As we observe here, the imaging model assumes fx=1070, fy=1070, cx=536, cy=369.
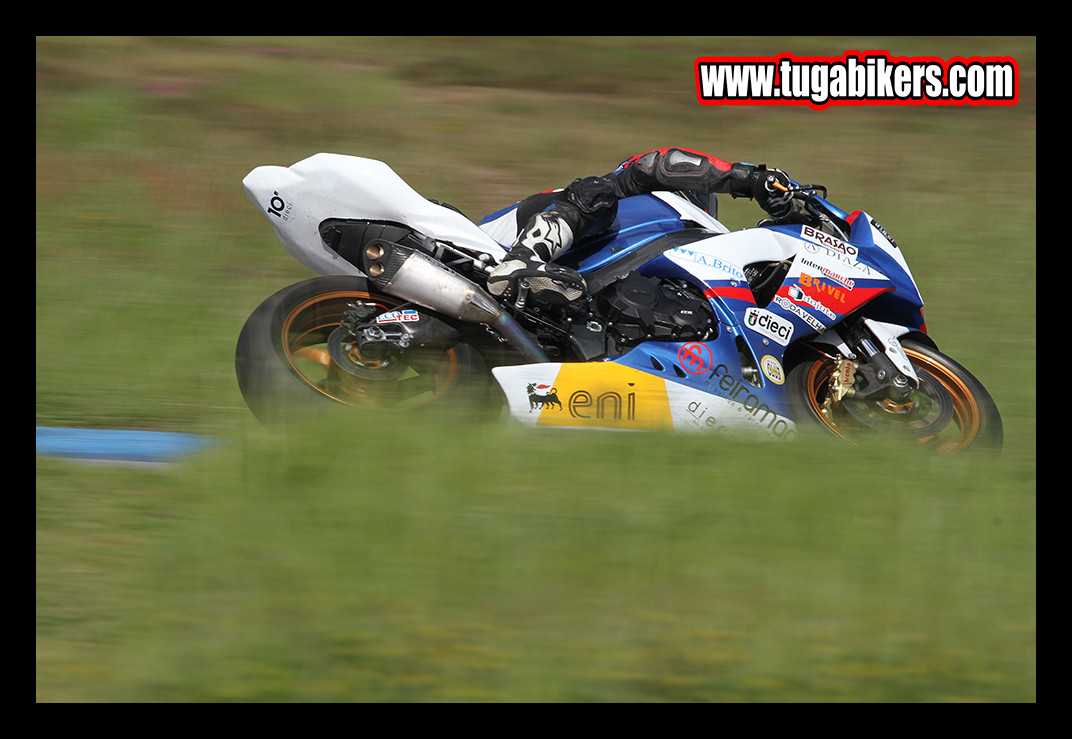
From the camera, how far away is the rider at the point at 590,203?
3.86 metres

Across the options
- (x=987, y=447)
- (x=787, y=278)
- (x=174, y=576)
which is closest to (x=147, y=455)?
(x=174, y=576)

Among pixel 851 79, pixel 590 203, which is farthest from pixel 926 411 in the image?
pixel 851 79

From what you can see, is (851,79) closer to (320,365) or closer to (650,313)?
(650,313)

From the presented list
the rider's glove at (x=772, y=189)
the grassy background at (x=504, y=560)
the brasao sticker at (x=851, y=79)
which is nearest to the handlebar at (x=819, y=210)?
the rider's glove at (x=772, y=189)

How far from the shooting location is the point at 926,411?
406 cm

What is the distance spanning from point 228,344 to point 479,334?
5.11 ft

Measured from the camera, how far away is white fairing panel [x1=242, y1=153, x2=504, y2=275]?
3.96 m

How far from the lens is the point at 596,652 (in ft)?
9.04

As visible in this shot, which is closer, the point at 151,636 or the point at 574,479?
the point at 151,636

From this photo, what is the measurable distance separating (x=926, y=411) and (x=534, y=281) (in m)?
1.58

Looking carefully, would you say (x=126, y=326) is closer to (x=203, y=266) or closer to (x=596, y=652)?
(x=203, y=266)

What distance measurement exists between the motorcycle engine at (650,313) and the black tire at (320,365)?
0.52m

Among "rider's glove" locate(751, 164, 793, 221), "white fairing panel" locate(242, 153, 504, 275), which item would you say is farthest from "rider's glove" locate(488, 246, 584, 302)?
"rider's glove" locate(751, 164, 793, 221)

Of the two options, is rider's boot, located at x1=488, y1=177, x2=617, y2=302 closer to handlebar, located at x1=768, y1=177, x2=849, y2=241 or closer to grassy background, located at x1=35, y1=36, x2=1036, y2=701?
grassy background, located at x1=35, y1=36, x2=1036, y2=701
